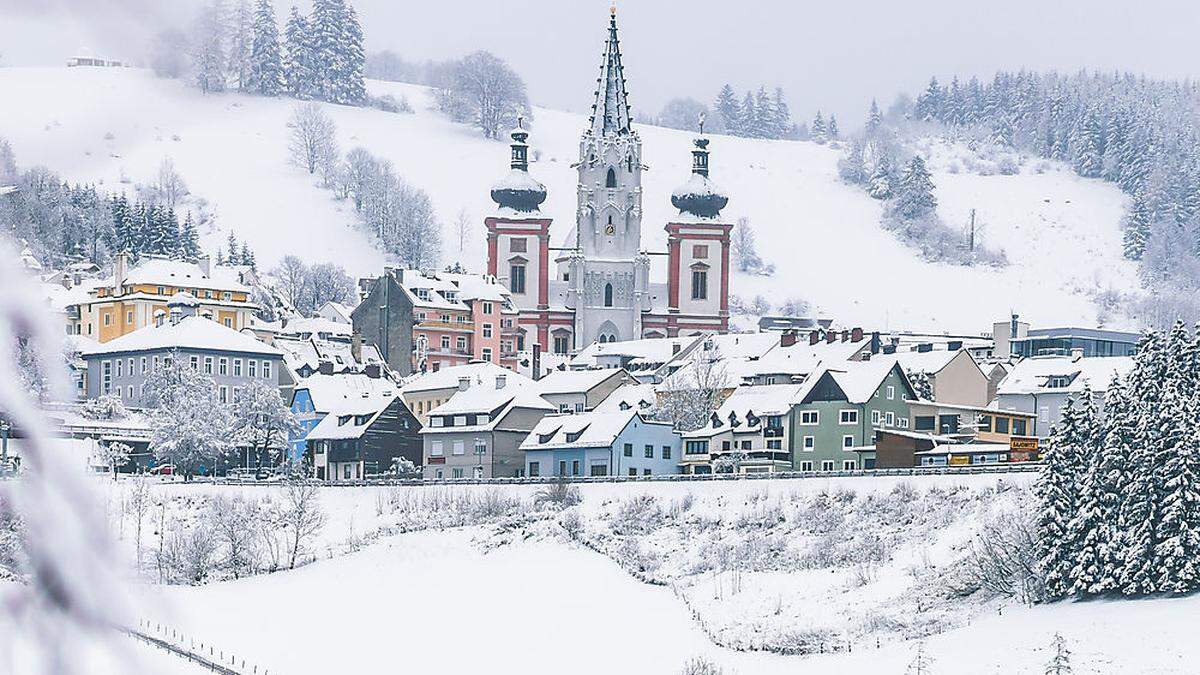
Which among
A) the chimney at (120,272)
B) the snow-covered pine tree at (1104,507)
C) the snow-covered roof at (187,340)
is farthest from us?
the chimney at (120,272)

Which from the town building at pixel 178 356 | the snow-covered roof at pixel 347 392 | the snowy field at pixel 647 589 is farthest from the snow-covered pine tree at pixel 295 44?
the town building at pixel 178 356

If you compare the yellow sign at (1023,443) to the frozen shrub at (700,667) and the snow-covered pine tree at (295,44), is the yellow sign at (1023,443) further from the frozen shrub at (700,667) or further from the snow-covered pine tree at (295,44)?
the snow-covered pine tree at (295,44)

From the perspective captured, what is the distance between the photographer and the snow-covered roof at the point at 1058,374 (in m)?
93.0

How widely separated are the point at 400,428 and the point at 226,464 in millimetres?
7424

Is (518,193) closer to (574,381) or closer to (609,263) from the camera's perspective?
(609,263)

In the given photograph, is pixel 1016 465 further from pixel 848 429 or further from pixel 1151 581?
pixel 1151 581

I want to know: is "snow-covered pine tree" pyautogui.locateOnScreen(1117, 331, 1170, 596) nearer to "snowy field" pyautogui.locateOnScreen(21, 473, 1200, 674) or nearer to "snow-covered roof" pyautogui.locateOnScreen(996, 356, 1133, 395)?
"snowy field" pyautogui.locateOnScreen(21, 473, 1200, 674)

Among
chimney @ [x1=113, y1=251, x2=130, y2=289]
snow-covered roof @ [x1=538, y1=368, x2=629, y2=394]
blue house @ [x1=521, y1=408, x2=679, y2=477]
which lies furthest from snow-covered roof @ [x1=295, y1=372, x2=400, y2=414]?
chimney @ [x1=113, y1=251, x2=130, y2=289]

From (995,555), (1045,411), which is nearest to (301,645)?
(995,555)

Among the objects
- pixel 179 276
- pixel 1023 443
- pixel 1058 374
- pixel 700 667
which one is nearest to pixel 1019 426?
pixel 1023 443

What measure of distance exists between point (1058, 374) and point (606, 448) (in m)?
21.3

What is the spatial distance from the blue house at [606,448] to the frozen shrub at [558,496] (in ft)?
20.8

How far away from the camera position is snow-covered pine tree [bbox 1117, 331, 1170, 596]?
54312mm

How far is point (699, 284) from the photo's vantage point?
155750mm
